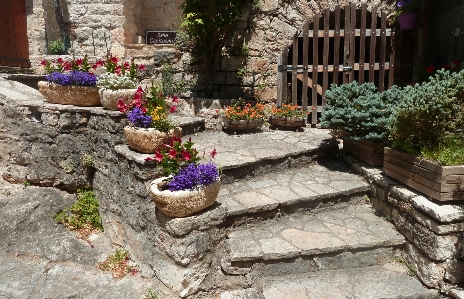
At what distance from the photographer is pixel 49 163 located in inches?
199

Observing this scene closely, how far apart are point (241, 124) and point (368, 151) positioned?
7.05ft

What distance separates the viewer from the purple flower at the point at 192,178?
327 centimetres

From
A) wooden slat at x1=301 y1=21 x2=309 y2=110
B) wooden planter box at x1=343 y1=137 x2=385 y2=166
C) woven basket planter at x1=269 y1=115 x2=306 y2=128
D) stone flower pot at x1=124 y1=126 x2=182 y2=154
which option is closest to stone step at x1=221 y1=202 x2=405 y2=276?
wooden planter box at x1=343 y1=137 x2=385 y2=166

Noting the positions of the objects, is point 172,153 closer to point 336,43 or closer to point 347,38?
point 336,43

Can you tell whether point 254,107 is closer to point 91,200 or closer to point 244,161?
point 244,161

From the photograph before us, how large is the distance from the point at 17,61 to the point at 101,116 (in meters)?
4.73

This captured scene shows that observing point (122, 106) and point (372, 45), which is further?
point (372, 45)

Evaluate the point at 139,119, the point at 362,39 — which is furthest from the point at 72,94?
the point at 362,39

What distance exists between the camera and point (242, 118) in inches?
239

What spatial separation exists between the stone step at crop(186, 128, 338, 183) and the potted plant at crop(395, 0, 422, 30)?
2.30m

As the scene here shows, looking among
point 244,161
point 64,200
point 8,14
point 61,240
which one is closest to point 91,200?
point 64,200

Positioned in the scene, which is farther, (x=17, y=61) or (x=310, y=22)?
(x=17, y=61)

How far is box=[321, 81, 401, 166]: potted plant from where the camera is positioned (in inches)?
167

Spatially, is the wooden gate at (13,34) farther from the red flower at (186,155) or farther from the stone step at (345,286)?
the stone step at (345,286)
